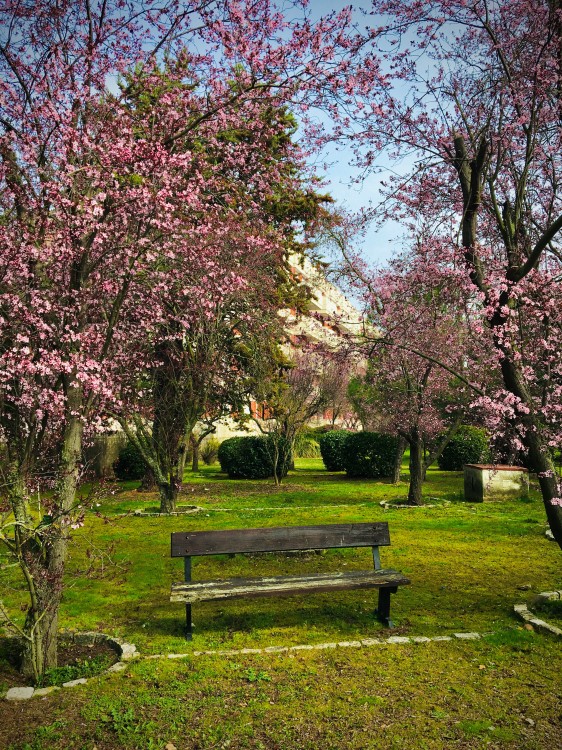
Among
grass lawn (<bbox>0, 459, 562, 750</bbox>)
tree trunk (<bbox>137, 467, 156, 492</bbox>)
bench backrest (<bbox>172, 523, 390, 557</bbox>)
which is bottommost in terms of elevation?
Result: grass lawn (<bbox>0, 459, 562, 750</bbox>)

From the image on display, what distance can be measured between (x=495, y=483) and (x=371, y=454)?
5.59m

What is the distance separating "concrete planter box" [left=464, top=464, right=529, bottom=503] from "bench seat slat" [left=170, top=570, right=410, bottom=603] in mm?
9200

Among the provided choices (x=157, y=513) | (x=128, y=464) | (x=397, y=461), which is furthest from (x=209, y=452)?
(x=157, y=513)

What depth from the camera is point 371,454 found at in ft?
64.4

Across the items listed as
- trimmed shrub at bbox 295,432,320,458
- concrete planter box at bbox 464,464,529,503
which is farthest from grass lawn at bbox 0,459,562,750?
trimmed shrub at bbox 295,432,320,458

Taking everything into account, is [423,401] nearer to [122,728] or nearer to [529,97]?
[529,97]

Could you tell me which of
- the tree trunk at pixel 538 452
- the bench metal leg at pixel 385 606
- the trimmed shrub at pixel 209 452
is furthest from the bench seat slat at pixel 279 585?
the trimmed shrub at pixel 209 452

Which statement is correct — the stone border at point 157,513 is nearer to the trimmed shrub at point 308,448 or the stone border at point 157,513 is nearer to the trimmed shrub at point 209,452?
the trimmed shrub at point 209,452

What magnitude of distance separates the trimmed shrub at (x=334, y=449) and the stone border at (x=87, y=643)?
16276 millimetres

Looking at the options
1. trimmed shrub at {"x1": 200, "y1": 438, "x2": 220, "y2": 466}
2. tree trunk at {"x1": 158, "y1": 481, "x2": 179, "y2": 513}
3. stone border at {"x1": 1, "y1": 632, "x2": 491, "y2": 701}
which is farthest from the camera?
trimmed shrub at {"x1": 200, "y1": 438, "x2": 220, "y2": 466}

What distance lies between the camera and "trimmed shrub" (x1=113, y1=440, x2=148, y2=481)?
63.0 feet

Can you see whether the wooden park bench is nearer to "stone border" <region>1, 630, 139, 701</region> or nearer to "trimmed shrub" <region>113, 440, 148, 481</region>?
"stone border" <region>1, 630, 139, 701</region>

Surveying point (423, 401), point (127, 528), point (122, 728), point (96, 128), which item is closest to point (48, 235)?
point (96, 128)

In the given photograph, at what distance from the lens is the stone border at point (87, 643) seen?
13.9 ft
